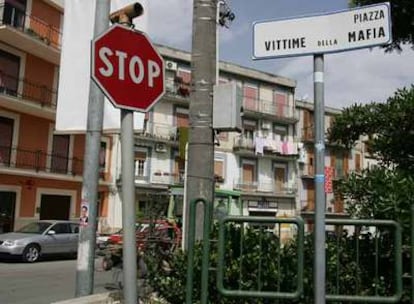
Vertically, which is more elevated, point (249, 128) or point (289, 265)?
point (249, 128)

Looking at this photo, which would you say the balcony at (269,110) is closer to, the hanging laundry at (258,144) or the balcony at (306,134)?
the balcony at (306,134)

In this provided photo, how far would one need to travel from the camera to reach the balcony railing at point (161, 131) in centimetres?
4081

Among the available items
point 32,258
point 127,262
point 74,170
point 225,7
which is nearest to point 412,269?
point 127,262

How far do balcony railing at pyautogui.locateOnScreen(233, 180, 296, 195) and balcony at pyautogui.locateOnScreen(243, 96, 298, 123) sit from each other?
17.7 ft

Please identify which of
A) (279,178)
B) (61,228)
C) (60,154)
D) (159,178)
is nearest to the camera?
(61,228)

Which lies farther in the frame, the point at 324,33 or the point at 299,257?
the point at 299,257

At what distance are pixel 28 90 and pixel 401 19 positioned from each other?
25.2 metres

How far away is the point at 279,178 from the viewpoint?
→ 49406 mm

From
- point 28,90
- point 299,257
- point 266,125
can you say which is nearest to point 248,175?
point 266,125

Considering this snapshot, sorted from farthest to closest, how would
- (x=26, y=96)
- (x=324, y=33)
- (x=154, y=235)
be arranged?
(x=26, y=96), (x=154, y=235), (x=324, y=33)

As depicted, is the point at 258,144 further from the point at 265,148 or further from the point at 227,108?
the point at 227,108

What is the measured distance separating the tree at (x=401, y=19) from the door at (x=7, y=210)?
80.5 feet

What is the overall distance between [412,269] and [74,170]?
1125 inches

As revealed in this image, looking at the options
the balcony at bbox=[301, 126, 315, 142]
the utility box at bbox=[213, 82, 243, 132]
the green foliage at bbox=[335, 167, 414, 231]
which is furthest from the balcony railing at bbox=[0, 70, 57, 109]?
the balcony at bbox=[301, 126, 315, 142]
